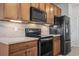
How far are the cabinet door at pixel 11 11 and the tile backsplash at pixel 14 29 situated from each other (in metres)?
0.12

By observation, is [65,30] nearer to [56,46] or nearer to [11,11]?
[56,46]

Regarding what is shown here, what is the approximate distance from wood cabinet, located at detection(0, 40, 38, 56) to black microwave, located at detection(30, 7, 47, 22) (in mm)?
338

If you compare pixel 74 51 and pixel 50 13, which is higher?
pixel 50 13

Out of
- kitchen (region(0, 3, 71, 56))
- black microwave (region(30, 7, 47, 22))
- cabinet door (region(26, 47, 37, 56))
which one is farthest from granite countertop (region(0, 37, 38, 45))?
black microwave (region(30, 7, 47, 22))

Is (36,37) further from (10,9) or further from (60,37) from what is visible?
(10,9)

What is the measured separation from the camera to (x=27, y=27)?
203 centimetres

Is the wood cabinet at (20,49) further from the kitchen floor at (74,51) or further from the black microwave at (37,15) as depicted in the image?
the kitchen floor at (74,51)

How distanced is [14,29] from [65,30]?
72cm

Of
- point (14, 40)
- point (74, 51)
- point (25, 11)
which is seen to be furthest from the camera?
point (25, 11)

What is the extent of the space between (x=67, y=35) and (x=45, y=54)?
0.42m

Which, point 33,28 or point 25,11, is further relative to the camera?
point 25,11

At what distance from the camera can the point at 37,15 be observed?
2158 mm

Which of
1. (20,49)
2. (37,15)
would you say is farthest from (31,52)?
(37,15)

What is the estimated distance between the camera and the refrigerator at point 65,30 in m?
2.03
